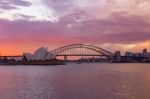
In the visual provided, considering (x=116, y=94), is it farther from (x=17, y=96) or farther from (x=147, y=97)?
(x=17, y=96)

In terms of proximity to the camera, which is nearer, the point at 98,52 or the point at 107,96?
the point at 107,96

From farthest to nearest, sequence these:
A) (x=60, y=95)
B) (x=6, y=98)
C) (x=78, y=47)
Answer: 1. (x=78, y=47)
2. (x=60, y=95)
3. (x=6, y=98)

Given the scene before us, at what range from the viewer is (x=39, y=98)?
36719mm

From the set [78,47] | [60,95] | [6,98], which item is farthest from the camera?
[78,47]

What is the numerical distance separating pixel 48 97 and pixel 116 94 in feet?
27.1

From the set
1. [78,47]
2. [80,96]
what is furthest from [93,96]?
[78,47]

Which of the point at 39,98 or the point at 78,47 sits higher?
the point at 78,47

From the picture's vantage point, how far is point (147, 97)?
3750 centimetres

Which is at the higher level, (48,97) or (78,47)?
(78,47)

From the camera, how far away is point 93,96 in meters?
38.2

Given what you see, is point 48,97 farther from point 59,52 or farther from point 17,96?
point 59,52

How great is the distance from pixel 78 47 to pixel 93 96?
150 meters

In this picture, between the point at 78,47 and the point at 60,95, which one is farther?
the point at 78,47

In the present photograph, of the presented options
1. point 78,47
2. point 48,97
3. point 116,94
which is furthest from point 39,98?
point 78,47
